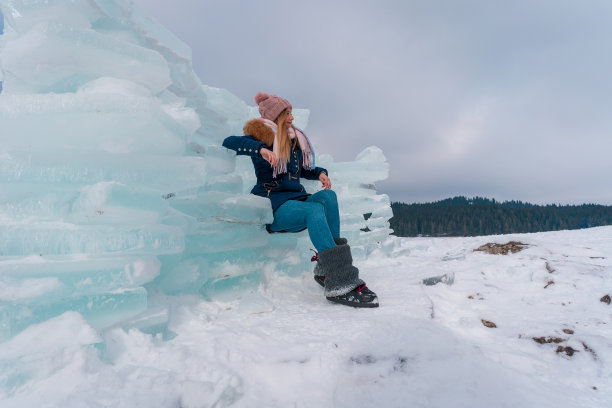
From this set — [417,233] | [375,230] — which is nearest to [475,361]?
[375,230]

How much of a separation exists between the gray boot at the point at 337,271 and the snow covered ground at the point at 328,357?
0.54 ft

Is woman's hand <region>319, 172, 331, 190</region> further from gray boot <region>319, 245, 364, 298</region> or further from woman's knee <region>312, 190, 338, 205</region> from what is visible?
gray boot <region>319, 245, 364, 298</region>

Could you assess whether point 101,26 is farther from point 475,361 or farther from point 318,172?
point 475,361

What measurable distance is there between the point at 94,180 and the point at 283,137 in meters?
1.59

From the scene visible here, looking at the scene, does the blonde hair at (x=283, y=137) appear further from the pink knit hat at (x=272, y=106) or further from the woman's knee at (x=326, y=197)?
the woman's knee at (x=326, y=197)

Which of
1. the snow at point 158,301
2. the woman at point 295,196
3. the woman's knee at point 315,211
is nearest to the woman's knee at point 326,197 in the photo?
the woman at point 295,196

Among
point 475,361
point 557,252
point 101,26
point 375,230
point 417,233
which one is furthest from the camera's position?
point 417,233

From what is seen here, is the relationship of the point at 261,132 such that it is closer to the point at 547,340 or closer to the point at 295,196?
the point at 295,196

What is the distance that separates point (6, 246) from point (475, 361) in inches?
96.1

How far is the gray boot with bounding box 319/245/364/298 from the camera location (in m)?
2.43

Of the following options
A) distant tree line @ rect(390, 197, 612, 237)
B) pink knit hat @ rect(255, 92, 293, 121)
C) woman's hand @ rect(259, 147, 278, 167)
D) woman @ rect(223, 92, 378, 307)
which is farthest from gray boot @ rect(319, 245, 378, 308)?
distant tree line @ rect(390, 197, 612, 237)

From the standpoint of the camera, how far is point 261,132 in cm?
288

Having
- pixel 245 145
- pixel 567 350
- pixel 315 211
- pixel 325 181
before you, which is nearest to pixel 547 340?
pixel 567 350

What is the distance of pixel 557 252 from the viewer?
158 inches
